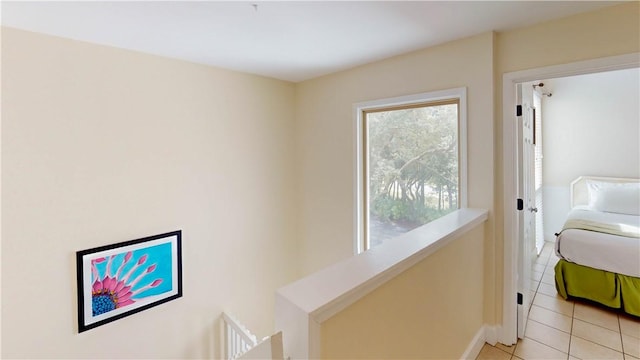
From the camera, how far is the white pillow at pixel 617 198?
3.89m

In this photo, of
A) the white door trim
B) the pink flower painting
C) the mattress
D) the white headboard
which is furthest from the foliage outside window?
the white headboard

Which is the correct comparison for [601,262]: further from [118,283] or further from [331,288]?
[118,283]

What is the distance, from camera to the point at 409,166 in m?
2.95

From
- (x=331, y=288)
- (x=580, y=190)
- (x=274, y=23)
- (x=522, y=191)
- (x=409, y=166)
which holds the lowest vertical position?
(x=331, y=288)

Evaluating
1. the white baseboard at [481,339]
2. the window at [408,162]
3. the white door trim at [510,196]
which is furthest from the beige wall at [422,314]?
the window at [408,162]

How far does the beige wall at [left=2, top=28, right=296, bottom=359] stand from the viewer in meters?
2.05

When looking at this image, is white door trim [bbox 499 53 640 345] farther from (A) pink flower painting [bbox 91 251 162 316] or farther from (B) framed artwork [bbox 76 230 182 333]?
(A) pink flower painting [bbox 91 251 162 316]

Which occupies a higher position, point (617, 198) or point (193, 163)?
point (193, 163)

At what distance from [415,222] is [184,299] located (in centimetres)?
230

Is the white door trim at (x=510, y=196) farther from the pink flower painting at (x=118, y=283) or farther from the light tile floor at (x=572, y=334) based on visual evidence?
the pink flower painting at (x=118, y=283)

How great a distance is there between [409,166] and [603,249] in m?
Answer: 1.89

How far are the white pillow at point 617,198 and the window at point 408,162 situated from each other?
9.83 ft

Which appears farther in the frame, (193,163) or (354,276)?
(193,163)

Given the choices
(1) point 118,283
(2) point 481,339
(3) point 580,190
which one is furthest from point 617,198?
(1) point 118,283
